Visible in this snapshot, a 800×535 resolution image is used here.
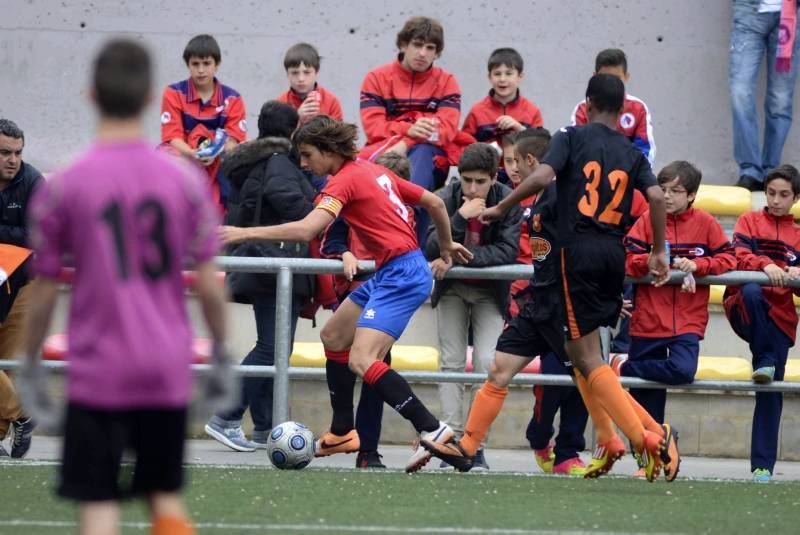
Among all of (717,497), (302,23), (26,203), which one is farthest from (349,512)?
(302,23)

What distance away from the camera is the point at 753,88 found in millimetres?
12531

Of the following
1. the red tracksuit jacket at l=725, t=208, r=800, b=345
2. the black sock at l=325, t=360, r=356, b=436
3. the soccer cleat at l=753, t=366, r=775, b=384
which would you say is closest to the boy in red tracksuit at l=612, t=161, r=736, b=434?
the red tracksuit jacket at l=725, t=208, r=800, b=345

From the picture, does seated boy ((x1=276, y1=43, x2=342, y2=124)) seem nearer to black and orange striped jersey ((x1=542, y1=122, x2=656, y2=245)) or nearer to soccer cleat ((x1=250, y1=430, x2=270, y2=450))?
soccer cleat ((x1=250, y1=430, x2=270, y2=450))

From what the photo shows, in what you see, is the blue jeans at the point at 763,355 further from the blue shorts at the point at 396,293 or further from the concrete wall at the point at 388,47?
the concrete wall at the point at 388,47

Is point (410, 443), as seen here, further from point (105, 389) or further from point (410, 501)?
point (105, 389)

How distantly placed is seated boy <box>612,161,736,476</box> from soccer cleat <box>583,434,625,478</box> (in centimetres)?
75

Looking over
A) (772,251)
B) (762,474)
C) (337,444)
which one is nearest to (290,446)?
(337,444)

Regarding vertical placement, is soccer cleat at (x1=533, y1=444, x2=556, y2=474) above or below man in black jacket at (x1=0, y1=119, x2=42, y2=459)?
below

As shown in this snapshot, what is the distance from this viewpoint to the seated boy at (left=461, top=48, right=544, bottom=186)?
35.4 ft

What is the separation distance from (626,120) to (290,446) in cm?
368

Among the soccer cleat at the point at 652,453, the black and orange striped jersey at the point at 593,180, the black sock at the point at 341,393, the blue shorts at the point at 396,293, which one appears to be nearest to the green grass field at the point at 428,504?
the soccer cleat at the point at 652,453

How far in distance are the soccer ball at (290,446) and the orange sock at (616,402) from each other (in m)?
1.52

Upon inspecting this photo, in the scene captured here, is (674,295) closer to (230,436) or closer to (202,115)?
(230,436)

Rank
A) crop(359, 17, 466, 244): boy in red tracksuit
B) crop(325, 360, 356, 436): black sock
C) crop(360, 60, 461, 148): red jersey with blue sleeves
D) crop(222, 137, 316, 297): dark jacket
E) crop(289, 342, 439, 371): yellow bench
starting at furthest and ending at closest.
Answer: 1. crop(360, 60, 461, 148): red jersey with blue sleeves
2. crop(359, 17, 466, 244): boy in red tracksuit
3. crop(289, 342, 439, 371): yellow bench
4. crop(222, 137, 316, 297): dark jacket
5. crop(325, 360, 356, 436): black sock
